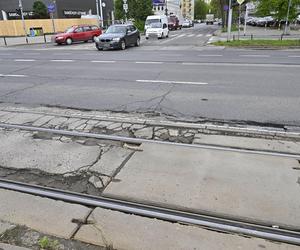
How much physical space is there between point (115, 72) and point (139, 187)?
7.82 metres

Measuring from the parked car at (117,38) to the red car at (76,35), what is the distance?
732cm

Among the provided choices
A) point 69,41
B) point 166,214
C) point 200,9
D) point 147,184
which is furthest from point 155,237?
point 200,9

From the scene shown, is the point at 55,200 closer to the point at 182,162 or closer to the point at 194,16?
the point at 182,162

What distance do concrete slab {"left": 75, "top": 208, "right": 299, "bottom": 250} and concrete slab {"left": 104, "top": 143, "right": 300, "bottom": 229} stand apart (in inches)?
12.1

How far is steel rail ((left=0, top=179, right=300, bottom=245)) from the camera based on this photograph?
2.67 m

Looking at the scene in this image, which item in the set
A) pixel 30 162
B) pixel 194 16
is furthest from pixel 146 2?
pixel 194 16

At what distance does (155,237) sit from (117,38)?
1781cm

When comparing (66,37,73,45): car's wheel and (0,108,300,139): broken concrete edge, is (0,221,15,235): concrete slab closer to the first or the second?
(0,108,300,139): broken concrete edge

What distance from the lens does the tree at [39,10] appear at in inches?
1855

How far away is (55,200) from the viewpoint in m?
3.22

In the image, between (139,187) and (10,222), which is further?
(139,187)

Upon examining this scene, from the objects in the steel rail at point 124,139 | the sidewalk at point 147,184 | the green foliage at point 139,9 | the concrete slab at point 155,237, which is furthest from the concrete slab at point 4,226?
the green foliage at point 139,9

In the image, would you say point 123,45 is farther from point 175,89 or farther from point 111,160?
point 111,160

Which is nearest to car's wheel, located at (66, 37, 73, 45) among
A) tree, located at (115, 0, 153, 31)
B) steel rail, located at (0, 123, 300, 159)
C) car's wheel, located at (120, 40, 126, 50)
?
car's wheel, located at (120, 40, 126, 50)
